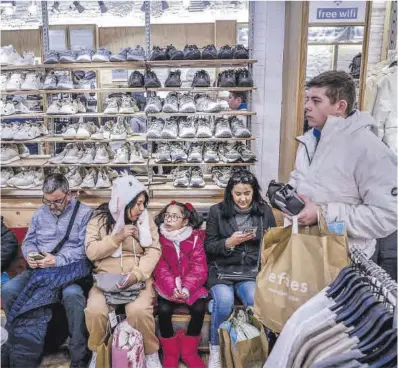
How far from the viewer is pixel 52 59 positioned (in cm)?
378

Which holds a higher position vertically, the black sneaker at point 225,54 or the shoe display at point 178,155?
the black sneaker at point 225,54

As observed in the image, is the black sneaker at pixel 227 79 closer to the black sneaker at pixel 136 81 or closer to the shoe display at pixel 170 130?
the shoe display at pixel 170 130

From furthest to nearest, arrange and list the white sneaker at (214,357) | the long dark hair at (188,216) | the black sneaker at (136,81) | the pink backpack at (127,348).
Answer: the black sneaker at (136,81) → the long dark hair at (188,216) → the white sneaker at (214,357) → the pink backpack at (127,348)

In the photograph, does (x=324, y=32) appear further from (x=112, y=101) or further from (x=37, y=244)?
(x=37, y=244)

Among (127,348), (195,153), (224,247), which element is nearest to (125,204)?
(224,247)

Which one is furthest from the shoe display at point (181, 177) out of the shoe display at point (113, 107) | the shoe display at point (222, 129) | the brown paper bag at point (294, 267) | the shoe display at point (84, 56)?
the brown paper bag at point (294, 267)

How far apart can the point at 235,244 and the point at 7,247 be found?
1608 millimetres

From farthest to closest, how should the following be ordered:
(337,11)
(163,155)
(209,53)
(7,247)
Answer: (163,155) → (209,53) → (337,11) → (7,247)

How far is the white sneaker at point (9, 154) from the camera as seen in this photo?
391 cm

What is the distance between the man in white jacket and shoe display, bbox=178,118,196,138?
2.11m

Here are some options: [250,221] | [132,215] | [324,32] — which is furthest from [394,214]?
[324,32]

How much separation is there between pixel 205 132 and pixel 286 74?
0.90m

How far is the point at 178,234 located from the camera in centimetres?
275

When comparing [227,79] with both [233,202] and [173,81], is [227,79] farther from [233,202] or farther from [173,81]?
[233,202]
